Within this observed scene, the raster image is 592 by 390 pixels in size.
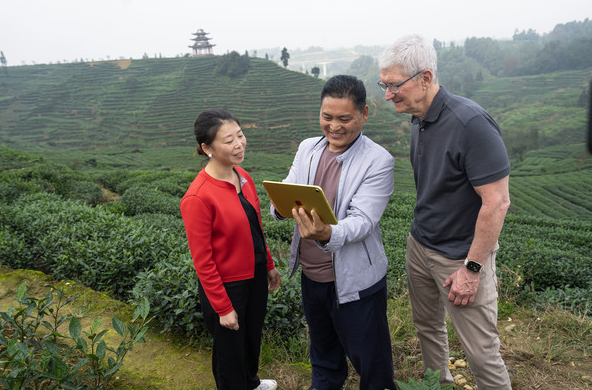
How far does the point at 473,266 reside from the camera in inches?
67.9

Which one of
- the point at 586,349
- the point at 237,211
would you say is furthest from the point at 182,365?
the point at 586,349

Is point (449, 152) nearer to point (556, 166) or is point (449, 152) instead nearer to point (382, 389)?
point (382, 389)

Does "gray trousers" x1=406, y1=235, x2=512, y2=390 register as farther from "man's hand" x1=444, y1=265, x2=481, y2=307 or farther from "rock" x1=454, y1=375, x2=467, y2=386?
"rock" x1=454, y1=375, x2=467, y2=386

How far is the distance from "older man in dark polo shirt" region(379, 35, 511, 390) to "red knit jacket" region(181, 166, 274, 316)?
88 centimetres

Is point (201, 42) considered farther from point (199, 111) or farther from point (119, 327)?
point (119, 327)

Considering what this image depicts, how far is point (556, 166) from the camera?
36.1 m

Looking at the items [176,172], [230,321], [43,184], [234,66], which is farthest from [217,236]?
[234,66]

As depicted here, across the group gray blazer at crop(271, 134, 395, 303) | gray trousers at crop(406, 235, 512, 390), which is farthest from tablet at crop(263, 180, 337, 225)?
gray trousers at crop(406, 235, 512, 390)

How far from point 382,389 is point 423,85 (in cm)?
146

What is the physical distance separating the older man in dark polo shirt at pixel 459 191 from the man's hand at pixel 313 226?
568 millimetres

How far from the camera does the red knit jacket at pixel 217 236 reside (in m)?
1.82

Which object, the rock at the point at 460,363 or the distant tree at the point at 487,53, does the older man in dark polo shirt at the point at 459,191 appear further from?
the distant tree at the point at 487,53

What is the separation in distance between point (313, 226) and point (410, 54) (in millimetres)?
853

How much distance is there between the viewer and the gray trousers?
1789mm
